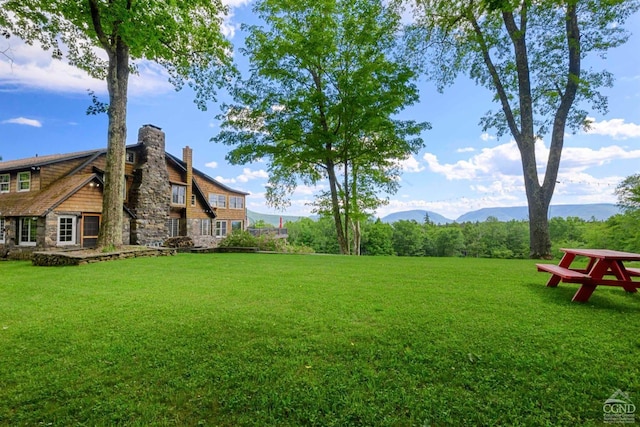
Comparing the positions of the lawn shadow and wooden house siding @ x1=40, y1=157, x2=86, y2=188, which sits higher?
wooden house siding @ x1=40, y1=157, x2=86, y2=188

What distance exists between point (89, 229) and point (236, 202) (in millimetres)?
13463

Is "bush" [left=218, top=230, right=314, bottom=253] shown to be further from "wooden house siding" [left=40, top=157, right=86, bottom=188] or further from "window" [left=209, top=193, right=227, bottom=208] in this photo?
"window" [left=209, top=193, right=227, bottom=208]

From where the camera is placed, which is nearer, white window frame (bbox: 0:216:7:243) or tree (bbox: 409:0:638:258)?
tree (bbox: 409:0:638:258)

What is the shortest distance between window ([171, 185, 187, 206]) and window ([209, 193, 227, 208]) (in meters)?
3.77

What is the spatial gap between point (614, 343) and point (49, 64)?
Answer: 18.5 metres

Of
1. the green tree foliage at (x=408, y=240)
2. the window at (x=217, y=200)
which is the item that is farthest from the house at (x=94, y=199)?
the green tree foliage at (x=408, y=240)

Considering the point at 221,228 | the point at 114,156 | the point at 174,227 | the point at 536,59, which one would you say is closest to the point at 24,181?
the point at 174,227

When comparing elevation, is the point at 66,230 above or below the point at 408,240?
above

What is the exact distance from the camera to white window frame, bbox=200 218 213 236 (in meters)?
22.1

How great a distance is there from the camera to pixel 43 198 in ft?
42.8

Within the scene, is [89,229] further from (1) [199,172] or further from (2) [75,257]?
(1) [199,172]

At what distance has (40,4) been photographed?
9.91 metres

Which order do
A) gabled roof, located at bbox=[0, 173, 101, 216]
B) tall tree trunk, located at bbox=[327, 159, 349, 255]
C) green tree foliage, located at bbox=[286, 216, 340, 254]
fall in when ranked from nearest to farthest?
gabled roof, located at bbox=[0, 173, 101, 216] < tall tree trunk, located at bbox=[327, 159, 349, 255] < green tree foliage, located at bbox=[286, 216, 340, 254]

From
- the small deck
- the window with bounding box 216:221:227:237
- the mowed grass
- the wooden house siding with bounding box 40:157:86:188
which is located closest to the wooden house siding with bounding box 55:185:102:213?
the wooden house siding with bounding box 40:157:86:188
